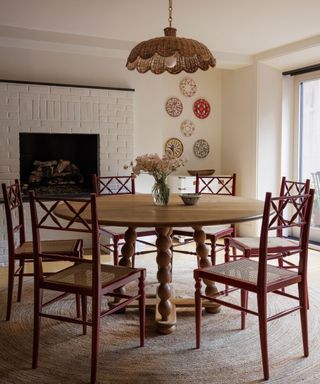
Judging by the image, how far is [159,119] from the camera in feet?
17.2

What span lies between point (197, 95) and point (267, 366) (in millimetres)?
4221

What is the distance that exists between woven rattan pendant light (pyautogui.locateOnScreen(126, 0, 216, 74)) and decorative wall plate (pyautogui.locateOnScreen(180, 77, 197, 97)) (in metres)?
2.82

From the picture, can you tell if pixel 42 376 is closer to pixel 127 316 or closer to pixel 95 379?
pixel 95 379

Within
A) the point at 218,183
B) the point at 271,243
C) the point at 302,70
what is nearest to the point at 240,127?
the point at 218,183

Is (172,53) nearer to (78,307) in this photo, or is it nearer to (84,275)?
(84,275)

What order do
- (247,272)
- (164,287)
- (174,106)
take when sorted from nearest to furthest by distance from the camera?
(247,272) → (164,287) → (174,106)

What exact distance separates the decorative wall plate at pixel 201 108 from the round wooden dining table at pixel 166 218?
259cm

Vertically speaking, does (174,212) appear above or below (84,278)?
above

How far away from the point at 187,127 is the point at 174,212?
11.0 feet

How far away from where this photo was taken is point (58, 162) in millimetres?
4984

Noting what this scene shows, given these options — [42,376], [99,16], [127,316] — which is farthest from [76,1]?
[42,376]

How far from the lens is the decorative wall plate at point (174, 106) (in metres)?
5.64

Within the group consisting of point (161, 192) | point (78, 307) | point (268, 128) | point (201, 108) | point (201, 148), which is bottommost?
point (78, 307)

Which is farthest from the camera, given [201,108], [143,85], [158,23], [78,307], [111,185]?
[201,108]
